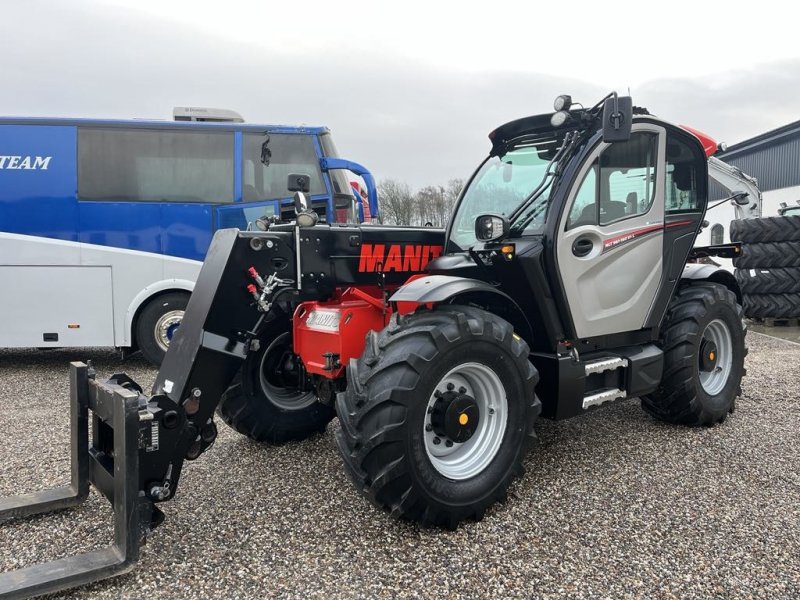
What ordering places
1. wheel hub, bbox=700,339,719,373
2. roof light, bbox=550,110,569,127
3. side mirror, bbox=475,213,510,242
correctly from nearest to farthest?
side mirror, bbox=475,213,510,242, roof light, bbox=550,110,569,127, wheel hub, bbox=700,339,719,373

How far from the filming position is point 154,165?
25.6 ft

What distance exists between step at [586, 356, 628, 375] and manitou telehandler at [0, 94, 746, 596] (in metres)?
0.02

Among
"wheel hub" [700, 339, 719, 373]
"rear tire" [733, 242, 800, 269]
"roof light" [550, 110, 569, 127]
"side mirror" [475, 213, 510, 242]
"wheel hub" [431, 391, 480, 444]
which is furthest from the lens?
"rear tire" [733, 242, 800, 269]

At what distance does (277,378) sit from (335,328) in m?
0.98

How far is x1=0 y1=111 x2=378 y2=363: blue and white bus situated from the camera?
752cm

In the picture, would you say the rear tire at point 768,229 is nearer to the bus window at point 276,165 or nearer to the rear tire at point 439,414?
the bus window at point 276,165

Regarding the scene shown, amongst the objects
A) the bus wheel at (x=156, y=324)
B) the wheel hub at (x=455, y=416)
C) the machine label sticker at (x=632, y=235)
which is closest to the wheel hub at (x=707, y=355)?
the machine label sticker at (x=632, y=235)

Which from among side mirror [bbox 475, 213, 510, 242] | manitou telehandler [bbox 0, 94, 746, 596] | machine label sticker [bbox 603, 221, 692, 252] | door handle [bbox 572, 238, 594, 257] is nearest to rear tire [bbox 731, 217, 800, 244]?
manitou telehandler [bbox 0, 94, 746, 596]

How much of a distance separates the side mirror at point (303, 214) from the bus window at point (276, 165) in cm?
422

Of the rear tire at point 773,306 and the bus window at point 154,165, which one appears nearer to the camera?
the bus window at point 154,165

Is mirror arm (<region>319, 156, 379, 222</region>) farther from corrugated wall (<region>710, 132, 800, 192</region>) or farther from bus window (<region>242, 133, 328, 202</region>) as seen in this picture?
corrugated wall (<region>710, 132, 800, 192</region>)

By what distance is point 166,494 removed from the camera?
2.92m

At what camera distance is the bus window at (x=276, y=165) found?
25.7ft

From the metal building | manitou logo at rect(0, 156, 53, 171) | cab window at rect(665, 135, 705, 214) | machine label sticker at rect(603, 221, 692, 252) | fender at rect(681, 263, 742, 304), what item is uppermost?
the metal building
